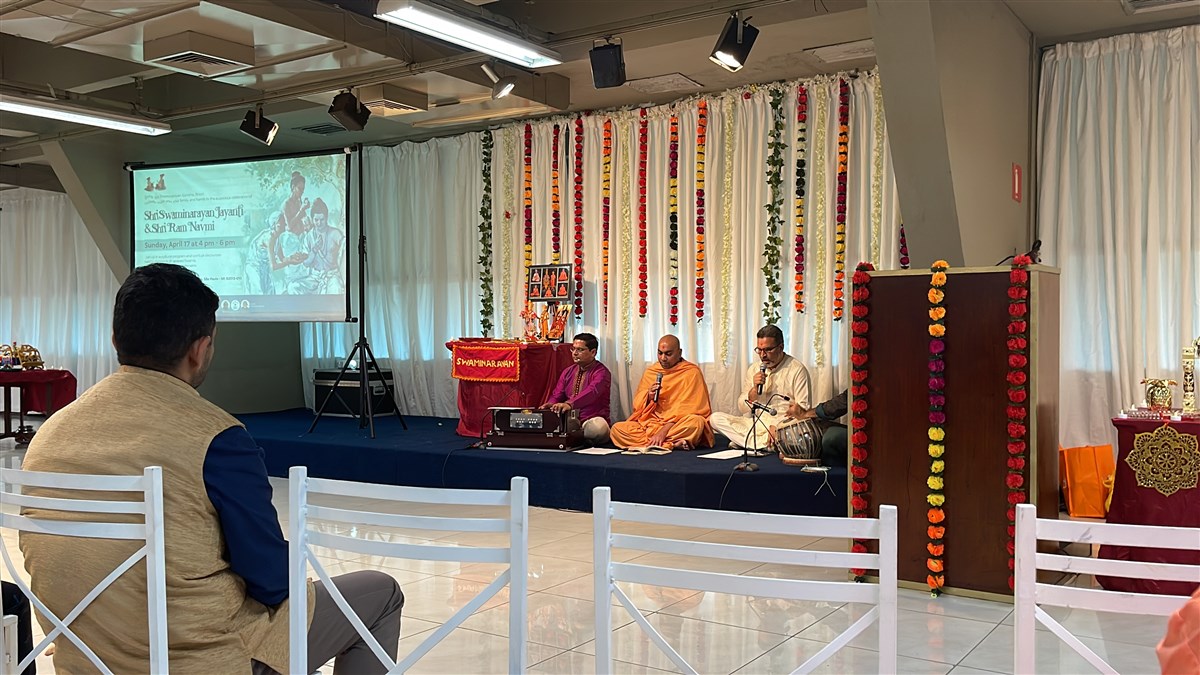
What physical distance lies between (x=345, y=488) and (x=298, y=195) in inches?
286

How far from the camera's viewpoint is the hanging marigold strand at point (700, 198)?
8109 millimetres

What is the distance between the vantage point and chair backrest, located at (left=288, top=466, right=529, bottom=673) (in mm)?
1953

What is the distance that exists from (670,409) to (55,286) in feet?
29.8

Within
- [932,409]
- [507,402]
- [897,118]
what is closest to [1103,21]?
[897,118]

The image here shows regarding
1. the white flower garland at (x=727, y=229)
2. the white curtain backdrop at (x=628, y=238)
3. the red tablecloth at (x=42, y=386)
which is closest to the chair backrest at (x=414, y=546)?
the white curtain backdrop at (x=628, y=238)

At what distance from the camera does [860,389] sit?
473cm

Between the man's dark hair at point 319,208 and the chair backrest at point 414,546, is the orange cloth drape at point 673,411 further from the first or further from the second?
the chair backrest at point 414,546

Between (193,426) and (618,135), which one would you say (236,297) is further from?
(193,426)

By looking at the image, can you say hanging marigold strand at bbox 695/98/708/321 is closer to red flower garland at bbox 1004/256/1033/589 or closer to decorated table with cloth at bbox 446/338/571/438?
decorated table with cloth at bbox 446/338/571/438

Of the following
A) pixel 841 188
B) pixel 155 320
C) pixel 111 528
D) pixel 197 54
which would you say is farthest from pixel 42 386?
pixel 111 528

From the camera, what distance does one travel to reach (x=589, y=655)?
3.72 meters

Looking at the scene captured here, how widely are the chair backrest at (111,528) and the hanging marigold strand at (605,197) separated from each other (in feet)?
21.7

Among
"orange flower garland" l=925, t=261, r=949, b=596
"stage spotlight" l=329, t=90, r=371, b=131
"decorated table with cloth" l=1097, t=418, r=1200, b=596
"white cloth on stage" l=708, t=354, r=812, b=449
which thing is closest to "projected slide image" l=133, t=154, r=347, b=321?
"stage spotlight" l=329, t=90, r=371, b=131

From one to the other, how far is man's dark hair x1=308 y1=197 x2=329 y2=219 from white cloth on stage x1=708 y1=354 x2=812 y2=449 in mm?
3821
